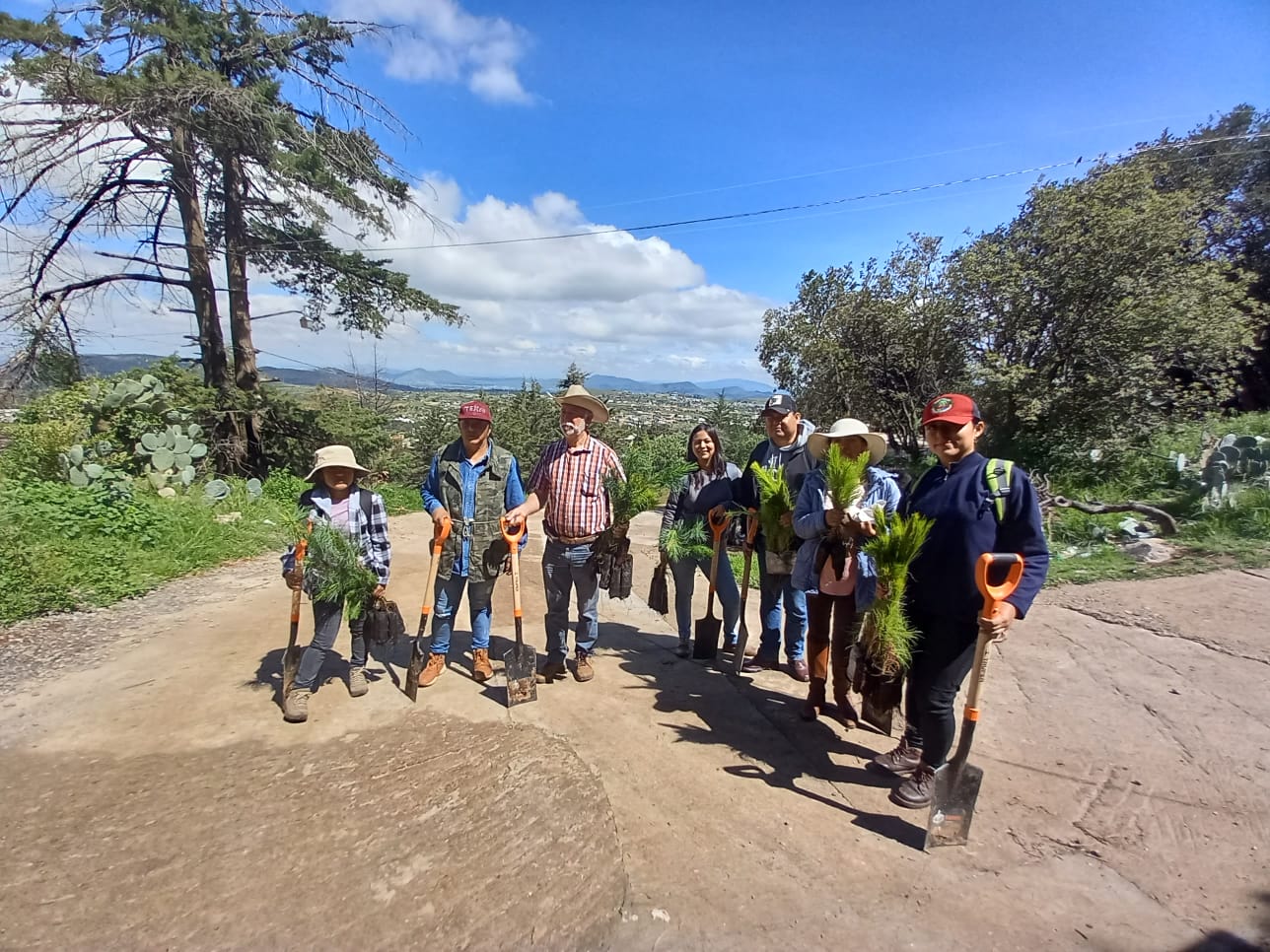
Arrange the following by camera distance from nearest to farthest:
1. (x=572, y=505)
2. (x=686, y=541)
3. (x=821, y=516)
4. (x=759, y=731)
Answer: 1. (x=821, y=516)
2. (x=759, y=731)
3. (x=572, y=505)
4. (x=686, y=541)

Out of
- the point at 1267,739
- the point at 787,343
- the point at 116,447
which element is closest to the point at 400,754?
the point at 1267,739

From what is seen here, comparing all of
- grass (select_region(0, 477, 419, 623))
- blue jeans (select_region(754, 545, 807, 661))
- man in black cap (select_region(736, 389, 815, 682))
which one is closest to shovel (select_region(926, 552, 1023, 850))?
man in black cap (select_region(736, 389, 815, 682))

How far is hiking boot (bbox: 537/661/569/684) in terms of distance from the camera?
4312mm

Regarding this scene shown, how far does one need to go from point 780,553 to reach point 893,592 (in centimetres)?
125

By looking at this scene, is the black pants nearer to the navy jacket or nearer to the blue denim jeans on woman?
the navy jacket

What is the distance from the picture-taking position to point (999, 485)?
272 cm

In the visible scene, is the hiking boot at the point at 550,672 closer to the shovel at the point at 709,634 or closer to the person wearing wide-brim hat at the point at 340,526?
the shovel at the point at 709,634

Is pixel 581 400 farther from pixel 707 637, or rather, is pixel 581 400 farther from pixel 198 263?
pixel 198 263

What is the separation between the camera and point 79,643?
495cm

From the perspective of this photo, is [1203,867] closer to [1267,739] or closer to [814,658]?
[1267,739]

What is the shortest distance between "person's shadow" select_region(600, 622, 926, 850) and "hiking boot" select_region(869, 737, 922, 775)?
7 centimetres

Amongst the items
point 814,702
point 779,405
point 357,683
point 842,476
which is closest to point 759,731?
point 814,702

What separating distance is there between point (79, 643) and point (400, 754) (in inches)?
133

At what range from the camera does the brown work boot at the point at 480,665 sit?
4.31 metres
